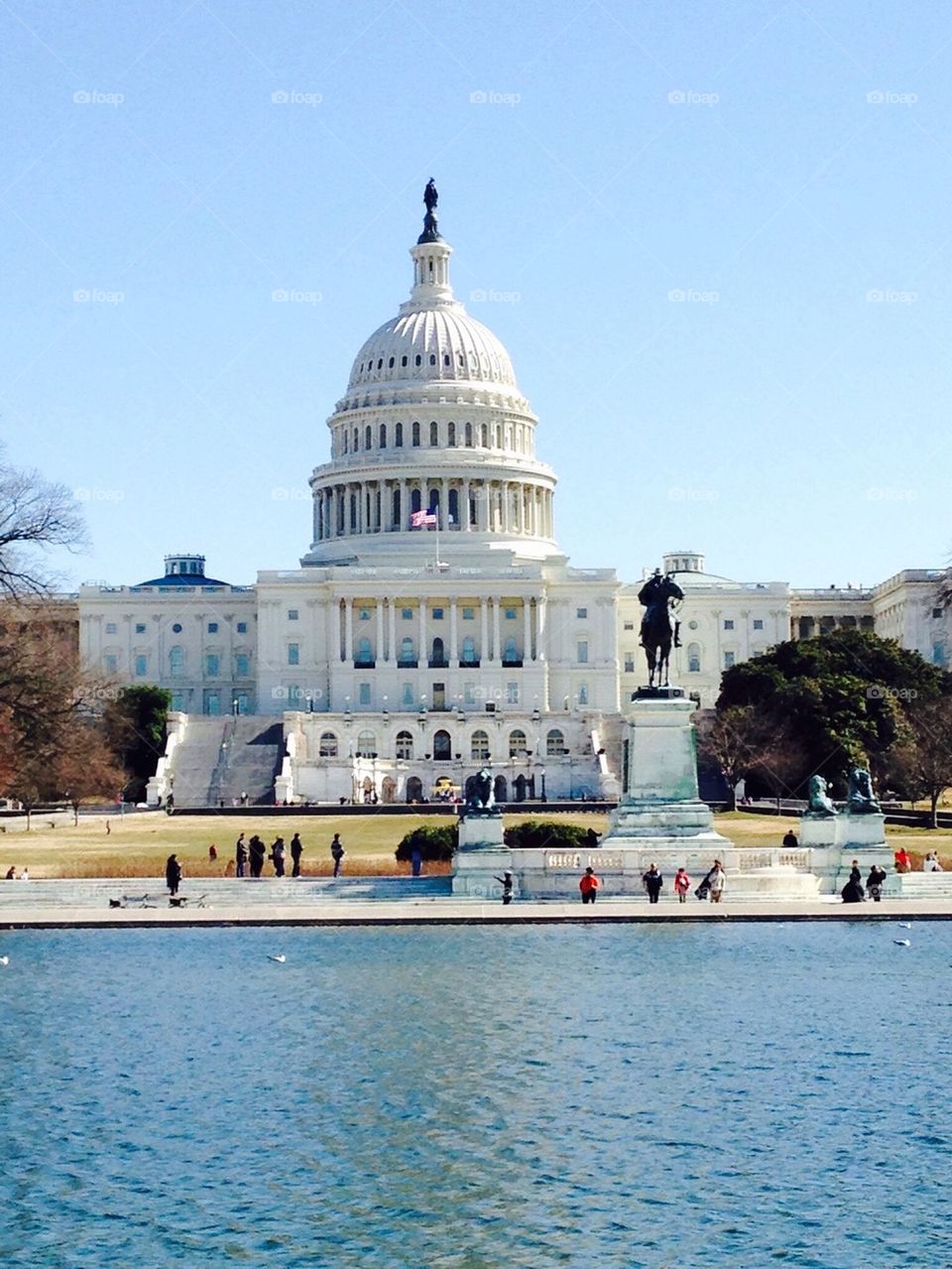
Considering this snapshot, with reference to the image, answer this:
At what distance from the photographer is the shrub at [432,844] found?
220ft

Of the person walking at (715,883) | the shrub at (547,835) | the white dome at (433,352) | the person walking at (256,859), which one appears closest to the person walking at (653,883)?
the person walking at (715,883)

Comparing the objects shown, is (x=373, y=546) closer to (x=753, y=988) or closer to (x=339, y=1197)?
(x=753, y=988)

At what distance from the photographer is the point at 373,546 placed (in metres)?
171

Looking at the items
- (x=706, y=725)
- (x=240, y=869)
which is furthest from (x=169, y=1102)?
(x=706, y=725)

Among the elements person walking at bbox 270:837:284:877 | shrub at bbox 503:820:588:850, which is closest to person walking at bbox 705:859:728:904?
shrub at bbox 503:820:588:850

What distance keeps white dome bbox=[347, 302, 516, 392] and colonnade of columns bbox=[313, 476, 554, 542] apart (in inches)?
325

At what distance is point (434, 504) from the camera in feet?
567

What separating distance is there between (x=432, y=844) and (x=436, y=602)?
95.9 m

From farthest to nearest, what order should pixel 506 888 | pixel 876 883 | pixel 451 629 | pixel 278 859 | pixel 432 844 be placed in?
pixel 451 629, pixel 432 844, pixel 278 859, pixel 876 883, pixel 506 888

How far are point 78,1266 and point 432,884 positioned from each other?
3667cm

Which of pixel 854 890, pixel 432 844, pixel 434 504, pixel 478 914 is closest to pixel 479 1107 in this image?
pixel 478 914

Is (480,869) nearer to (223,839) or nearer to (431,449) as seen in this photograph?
(223,839)

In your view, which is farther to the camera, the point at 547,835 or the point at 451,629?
the point at 451,629

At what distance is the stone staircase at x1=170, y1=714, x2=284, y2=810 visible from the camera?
396 feet
